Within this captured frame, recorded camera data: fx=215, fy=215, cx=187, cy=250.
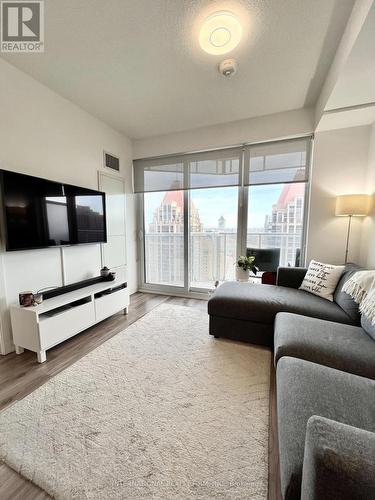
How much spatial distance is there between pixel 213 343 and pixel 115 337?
104cm

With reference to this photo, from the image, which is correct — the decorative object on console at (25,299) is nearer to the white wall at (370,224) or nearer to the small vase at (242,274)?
the small vase at (242,274)

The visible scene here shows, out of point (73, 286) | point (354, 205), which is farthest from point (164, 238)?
point (354, 205)

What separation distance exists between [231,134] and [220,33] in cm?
149

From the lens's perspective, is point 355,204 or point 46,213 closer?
point 46,213

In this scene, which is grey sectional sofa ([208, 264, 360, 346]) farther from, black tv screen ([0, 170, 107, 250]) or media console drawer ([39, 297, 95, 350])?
black tv screen ([0, 170, 107, 250])

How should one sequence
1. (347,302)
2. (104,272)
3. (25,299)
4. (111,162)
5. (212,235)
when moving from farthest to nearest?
1. (212,235)
2. (111,162)
3. (104,272)
4. (25,299)
5. (347,302)

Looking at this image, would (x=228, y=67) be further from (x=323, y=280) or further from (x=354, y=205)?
(x=323, y=280)

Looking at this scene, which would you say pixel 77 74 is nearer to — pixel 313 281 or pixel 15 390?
pixel 15 390

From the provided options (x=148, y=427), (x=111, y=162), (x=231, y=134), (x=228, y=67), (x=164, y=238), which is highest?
(x=228, y=67)

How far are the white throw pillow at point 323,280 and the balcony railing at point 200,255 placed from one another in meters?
0.81

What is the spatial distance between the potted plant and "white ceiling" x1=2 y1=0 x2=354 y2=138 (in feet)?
6.27

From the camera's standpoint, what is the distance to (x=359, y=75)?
169 centimetres

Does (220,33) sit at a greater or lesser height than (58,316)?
greater

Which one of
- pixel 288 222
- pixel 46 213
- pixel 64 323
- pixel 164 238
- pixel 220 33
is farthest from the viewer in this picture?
pixel 164 238
